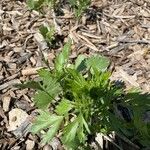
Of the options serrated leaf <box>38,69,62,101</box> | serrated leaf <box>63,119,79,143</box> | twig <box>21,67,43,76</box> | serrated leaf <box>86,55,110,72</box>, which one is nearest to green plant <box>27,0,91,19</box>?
twig <box>21,67,43,76</box>

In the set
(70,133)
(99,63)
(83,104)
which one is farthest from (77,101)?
(99,63)

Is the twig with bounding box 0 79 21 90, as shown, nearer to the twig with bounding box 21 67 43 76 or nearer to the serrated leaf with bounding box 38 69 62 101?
the twig with bounding box 21 67 43 76

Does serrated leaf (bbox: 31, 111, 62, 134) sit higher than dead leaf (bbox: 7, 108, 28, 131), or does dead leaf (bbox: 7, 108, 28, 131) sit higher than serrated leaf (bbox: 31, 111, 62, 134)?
serrated leaf (bbox: 31, 111, 62, 134)

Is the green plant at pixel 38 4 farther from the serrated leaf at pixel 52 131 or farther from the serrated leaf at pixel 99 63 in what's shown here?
the serrated leaf at pixel 52 131

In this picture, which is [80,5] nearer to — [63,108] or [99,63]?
[99,63]

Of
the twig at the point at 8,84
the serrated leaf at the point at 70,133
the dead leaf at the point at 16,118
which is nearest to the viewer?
the serrated leaf at the point at 70,133

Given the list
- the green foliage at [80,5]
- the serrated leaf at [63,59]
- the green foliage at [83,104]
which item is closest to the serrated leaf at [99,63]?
the green foliage at [83,104]

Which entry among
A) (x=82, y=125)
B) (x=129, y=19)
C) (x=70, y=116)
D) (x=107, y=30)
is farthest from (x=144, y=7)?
(x=82, y=125)

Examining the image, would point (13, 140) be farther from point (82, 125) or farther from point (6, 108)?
point (82, 125)

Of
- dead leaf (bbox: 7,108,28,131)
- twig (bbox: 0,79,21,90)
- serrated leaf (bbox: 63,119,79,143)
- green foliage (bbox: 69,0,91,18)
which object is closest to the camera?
serrated leaf (bbox: 63,119,79,143)
